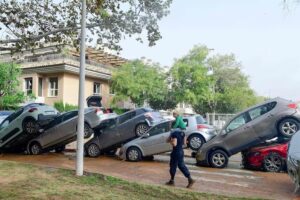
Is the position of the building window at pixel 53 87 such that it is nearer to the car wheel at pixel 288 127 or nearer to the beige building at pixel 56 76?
the beige building at pixel 56 76

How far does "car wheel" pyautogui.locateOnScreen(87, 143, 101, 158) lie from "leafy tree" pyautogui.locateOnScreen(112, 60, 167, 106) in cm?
2144

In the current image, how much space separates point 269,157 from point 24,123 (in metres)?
10.2

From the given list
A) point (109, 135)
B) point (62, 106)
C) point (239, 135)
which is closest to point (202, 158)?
point (239, 135)

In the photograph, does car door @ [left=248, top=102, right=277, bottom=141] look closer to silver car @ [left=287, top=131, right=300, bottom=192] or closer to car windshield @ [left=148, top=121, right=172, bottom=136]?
car windshield @ [left=148, top=121, right=172, bottom=136]

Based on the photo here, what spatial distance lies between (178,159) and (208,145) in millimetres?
3953

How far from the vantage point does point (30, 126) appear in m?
16.9

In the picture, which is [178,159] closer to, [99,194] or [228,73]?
[99,194]

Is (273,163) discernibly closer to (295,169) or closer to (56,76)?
(295,169)

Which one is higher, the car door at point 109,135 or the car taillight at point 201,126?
the car taillight at point 201,126

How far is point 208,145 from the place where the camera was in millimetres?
13500

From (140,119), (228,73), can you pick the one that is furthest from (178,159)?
(228,73)

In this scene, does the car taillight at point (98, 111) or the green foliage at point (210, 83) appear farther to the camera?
the green foliage at point (210, 83)

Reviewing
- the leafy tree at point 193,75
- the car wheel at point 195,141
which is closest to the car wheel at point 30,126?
the car wheel at point 195,141

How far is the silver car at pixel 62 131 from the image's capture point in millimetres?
16125
